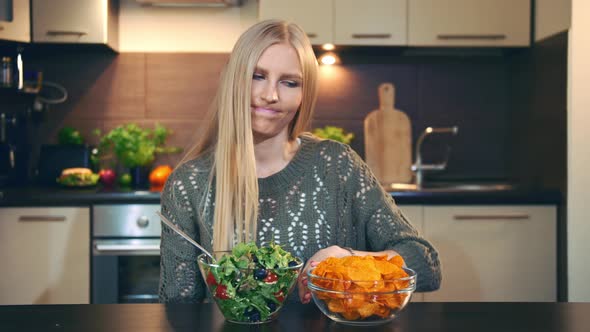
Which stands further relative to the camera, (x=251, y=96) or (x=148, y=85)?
(x=148, y=85)

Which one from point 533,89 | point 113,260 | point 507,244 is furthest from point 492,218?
point 113,260

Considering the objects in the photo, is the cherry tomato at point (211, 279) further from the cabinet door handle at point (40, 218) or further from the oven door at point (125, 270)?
the cabinet door handle at point (40, 218)

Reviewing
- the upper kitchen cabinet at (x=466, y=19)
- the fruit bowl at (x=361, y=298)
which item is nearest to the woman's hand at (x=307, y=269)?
the fruit bowl at (x=361, y=298)

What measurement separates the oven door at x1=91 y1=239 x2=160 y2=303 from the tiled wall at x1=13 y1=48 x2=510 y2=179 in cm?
61

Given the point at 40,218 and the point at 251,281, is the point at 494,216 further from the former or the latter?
the point at 251,281

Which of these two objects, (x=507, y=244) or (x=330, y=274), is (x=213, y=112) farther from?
(x=507, y=244)

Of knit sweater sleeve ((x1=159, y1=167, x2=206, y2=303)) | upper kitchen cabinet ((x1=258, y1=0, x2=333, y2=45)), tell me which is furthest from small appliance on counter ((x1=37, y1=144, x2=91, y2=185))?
knit sweater sleeve ((x1=159, y1=167, x2=206, y2=303))

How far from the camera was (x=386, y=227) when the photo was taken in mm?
1489

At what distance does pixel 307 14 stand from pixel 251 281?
6.79 ft

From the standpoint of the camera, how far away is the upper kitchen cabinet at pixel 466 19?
9.61 ft

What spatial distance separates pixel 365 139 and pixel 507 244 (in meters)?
0.76

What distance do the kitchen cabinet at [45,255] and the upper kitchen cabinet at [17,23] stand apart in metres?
0.69

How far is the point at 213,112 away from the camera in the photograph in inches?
56.6

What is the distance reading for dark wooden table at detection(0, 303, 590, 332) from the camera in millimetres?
1027
